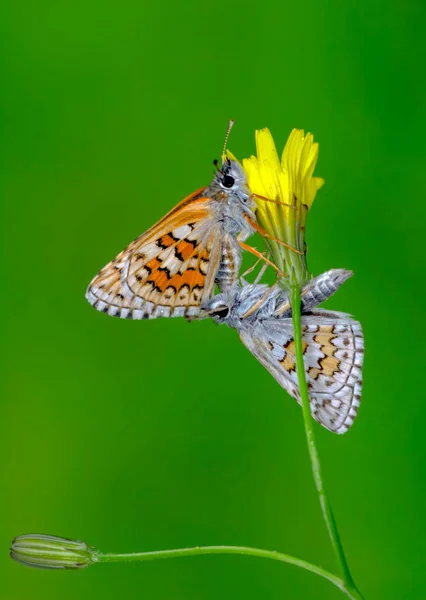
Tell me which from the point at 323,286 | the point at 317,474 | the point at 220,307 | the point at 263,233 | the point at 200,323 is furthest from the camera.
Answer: the point at 200,323

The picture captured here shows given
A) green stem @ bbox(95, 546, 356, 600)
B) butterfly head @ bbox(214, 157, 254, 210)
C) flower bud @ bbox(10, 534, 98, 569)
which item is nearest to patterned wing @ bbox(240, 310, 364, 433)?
butterfly head @ bbox(214, 157, 254, 210)

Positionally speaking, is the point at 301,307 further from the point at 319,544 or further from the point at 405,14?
the point at 405,14

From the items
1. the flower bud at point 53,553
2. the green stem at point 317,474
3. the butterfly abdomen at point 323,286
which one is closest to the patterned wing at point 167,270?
the butterfly abdomen at point 323,286

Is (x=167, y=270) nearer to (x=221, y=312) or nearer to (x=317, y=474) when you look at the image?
(x=221, y=312)

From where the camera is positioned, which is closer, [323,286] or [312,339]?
[323,286]

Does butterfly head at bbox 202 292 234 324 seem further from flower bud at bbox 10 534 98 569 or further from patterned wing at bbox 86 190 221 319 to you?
flower bud at bbox 10 534 98 569

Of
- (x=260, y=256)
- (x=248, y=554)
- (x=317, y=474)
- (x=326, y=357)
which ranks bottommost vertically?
(x=248, y=554)

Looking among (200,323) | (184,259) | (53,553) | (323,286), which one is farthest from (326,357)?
(200,323)
